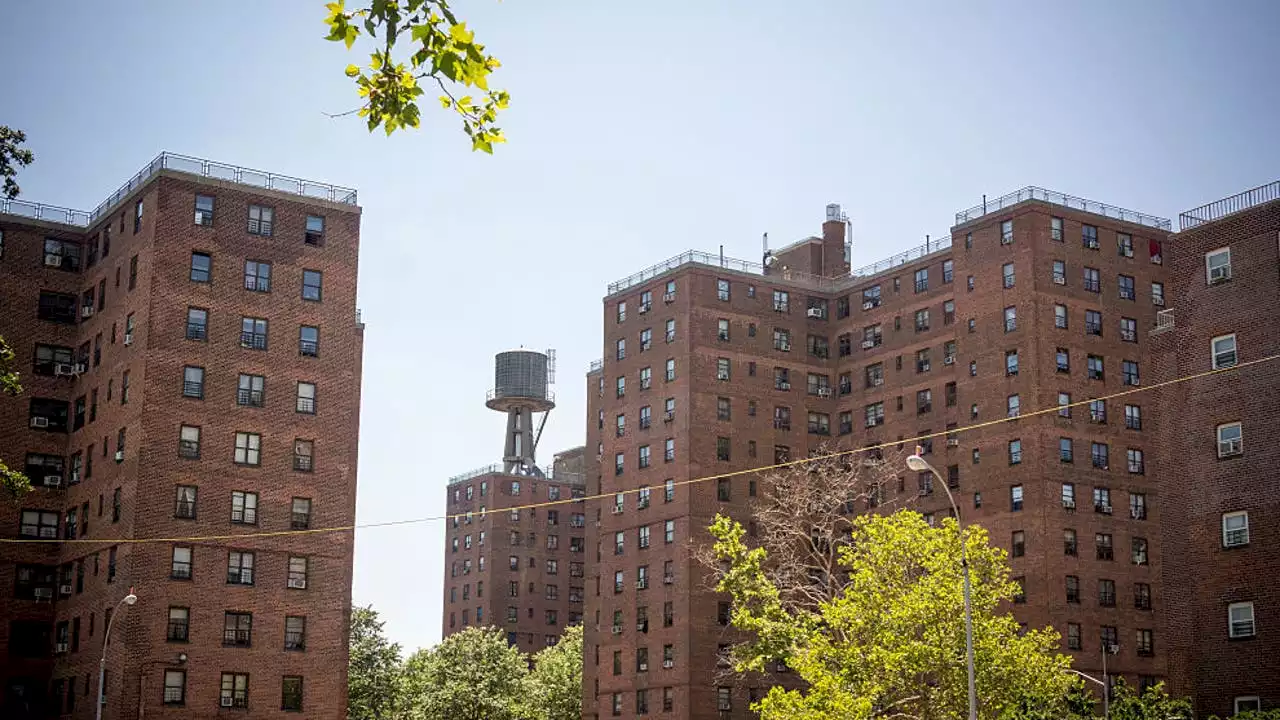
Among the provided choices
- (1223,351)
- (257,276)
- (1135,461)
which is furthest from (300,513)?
(1135,461)

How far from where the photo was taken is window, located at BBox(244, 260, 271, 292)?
285 ft

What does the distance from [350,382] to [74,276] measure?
1908cm

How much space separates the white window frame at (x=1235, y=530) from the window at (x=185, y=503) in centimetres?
5245

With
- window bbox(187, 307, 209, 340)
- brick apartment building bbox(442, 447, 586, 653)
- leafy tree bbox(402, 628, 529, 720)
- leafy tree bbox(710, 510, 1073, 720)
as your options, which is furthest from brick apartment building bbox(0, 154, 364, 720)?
brick apartment building bbox(442, 447, 586, 653)

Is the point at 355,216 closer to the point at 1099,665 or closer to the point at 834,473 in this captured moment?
the point at 834,473

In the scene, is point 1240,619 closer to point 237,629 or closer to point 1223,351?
point 1223,351

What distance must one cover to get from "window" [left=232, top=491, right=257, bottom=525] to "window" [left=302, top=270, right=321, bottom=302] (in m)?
11.2

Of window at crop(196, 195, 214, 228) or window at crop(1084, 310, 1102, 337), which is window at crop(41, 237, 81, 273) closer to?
window at crop(196, 195, 214, 228)

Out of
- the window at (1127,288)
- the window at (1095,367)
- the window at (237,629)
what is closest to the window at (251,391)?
the window at (237,629)

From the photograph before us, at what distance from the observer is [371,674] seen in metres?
129

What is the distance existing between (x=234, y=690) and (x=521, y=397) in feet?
357

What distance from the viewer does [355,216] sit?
299ft

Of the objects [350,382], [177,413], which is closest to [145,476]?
[177,413]

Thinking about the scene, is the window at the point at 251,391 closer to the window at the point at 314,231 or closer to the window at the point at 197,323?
the window at the point at 197,323
